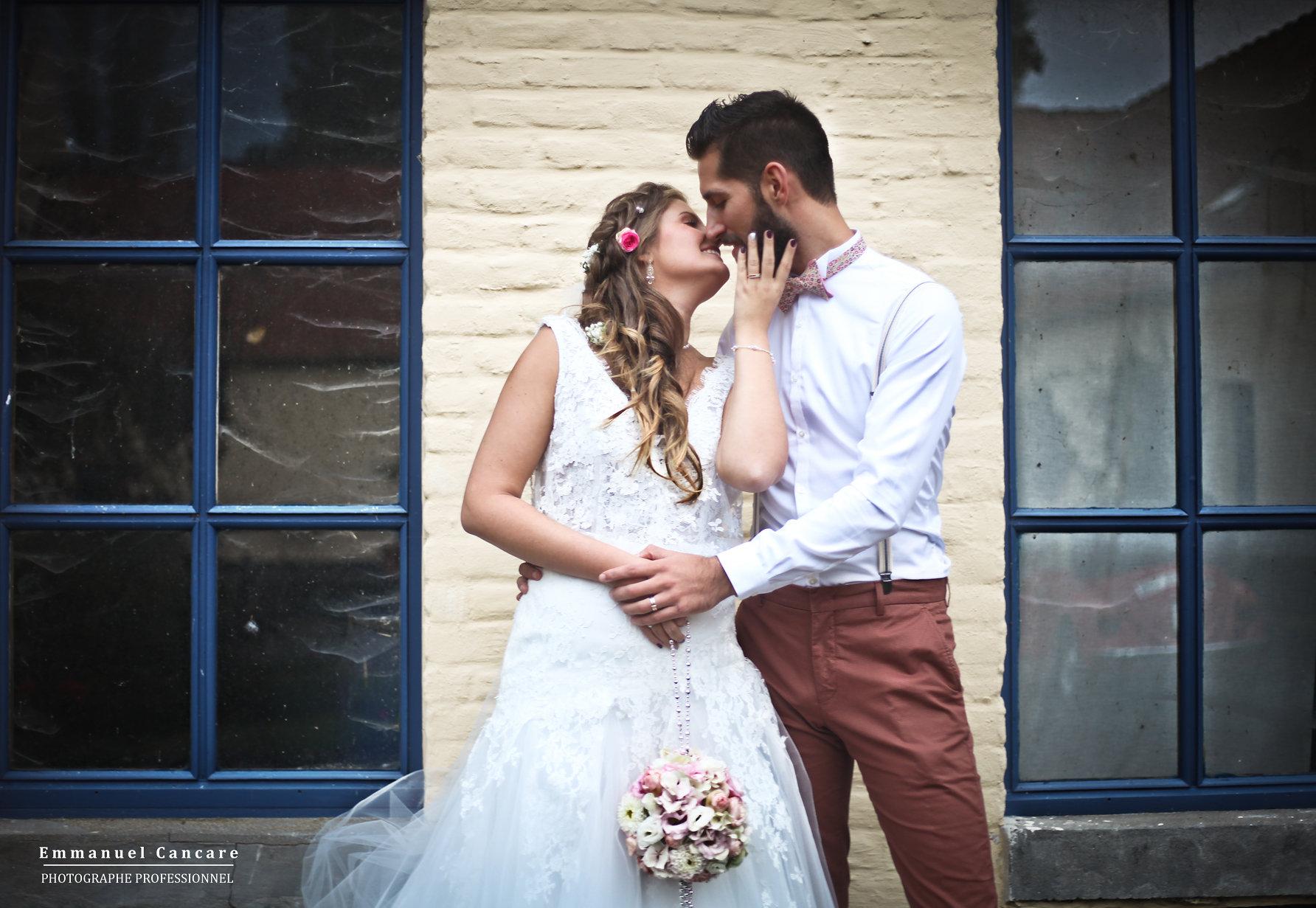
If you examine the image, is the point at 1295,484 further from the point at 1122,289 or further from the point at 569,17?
the point at 569,17

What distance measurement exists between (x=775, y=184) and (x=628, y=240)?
1.15ft

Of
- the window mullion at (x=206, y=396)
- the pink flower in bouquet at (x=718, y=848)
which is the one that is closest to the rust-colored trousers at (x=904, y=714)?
the pink flower in bouquet at (x=718, y=848)

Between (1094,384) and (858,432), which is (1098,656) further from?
(858,432)

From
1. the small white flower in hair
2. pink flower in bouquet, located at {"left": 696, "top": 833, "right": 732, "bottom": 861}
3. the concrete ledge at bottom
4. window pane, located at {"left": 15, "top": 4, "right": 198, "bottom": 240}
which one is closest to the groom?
the small white flower in hair

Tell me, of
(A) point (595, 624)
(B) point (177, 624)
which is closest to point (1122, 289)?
(A) point (595, 624)

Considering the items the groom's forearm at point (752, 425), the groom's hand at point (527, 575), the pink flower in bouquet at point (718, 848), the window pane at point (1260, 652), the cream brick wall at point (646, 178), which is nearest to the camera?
the pink flower in bouquet at point (718, 848)

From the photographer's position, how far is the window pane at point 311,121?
10.5 feet

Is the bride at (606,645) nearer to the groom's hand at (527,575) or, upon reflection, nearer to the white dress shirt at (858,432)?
the groom's hand at (527,575)

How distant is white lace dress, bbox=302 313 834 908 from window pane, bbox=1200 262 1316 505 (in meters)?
1.82

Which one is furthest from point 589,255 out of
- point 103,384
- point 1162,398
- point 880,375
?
point 1162,398

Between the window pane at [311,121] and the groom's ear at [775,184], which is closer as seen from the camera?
the groom's ear at [775,184]

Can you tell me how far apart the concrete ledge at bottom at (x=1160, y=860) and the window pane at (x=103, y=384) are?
2.73 metres

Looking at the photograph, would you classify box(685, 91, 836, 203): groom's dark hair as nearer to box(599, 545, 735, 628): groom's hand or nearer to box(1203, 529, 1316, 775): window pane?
box(599, 545, 735, 628): groom's hand

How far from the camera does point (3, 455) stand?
3123 millimetres
